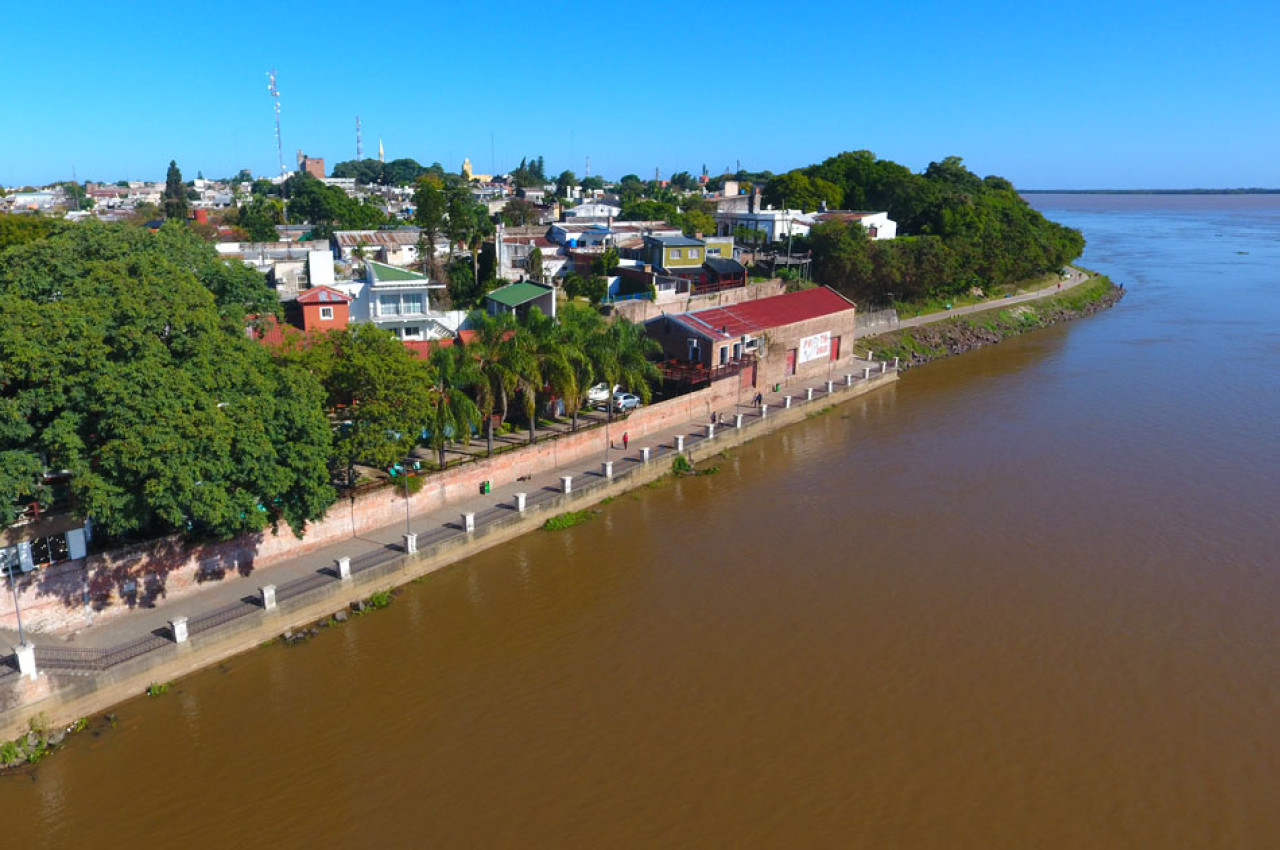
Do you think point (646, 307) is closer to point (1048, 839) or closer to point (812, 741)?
point (812, 741)

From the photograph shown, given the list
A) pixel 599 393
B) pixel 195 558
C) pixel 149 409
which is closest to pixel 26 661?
pixel 195 558

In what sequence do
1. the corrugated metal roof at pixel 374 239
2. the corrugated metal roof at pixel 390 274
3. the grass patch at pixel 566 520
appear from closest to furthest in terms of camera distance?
the grass patch at pixel 566 520 → the corrugated metal roof at pixel 390 274 → the corrugated metal roof at pixel 374 239

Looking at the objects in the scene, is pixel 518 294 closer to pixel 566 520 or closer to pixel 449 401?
pixel 449 401

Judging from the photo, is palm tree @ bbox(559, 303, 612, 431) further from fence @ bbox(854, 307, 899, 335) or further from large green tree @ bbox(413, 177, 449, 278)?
fence @ bbox(854, 307, 899, 335)

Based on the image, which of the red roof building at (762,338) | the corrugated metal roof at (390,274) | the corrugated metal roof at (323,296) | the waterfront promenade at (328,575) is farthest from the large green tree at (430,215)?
the waterfront promenade at (328,575)

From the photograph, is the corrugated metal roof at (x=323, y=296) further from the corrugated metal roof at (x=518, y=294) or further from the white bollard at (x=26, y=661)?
the white bollard at (x=26, y=661)

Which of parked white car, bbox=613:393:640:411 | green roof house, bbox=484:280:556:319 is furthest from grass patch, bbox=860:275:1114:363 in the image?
parked white car, bbox=613:393:640:411

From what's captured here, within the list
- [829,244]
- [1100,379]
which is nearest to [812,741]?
[1100,379]
